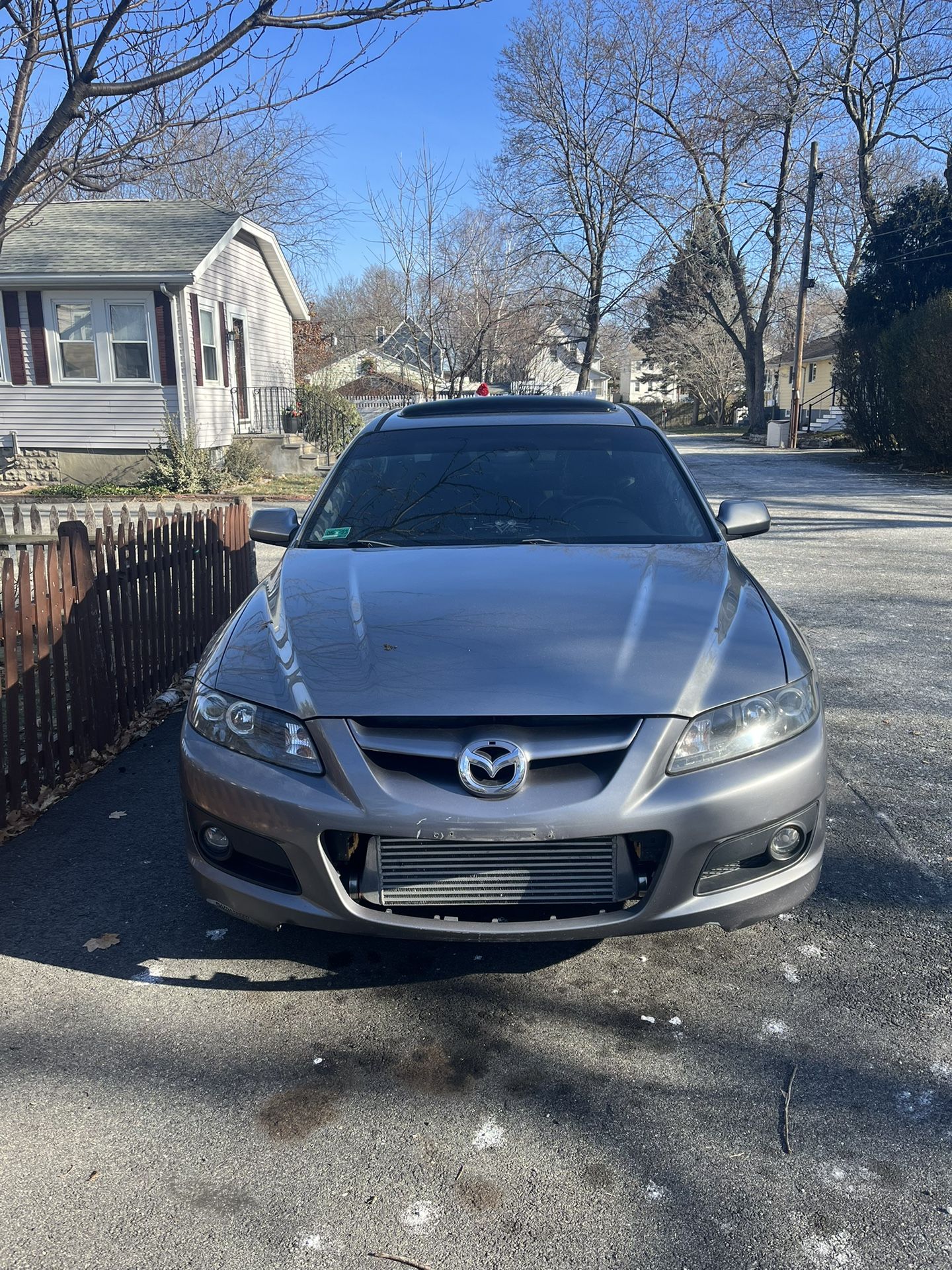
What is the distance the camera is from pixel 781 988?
283 centimetres

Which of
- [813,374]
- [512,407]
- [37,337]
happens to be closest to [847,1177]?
[512,407]

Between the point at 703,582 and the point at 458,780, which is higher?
the point at 703,582

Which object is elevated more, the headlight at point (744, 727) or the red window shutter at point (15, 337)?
the red window shutter at point (15, 337)

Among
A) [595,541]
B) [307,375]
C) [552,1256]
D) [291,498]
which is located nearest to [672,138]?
[307,375]

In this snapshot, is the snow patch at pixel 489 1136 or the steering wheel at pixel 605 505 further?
the steering wheel at pixel 605 505

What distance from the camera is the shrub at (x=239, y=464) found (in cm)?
1803

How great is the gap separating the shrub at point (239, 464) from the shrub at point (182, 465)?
1.13 m

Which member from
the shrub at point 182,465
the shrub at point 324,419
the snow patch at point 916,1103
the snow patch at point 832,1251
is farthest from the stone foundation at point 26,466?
the snow patch at point 832,1251

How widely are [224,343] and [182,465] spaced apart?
13.7 ft

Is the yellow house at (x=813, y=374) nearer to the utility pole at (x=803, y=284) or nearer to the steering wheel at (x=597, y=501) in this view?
the utility pole at (x=803, y=284)

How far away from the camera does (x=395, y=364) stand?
5016 cm

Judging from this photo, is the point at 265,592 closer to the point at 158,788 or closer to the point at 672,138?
the point at 158,788

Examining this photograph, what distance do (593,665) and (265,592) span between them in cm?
146

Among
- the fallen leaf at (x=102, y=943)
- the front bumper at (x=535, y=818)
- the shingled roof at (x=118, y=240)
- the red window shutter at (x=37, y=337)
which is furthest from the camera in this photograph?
the red window shutter at (x=37, y=337)
